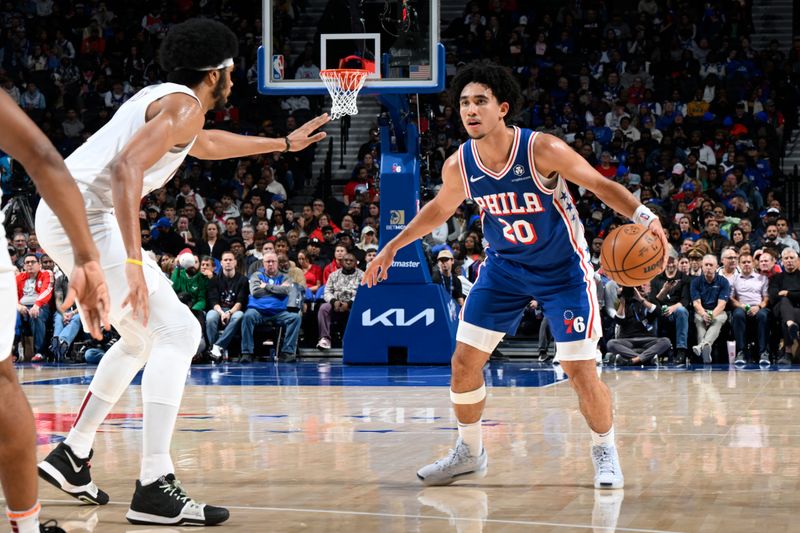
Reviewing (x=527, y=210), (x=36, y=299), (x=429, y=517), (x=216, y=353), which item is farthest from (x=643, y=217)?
(x=36, y=299)

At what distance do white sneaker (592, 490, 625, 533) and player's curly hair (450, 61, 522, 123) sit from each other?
1777mm

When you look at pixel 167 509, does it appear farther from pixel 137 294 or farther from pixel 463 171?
pixel 463 171

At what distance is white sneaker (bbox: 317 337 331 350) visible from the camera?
46.7 ft

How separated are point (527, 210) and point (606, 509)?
4.61 ft

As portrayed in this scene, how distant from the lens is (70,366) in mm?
13430

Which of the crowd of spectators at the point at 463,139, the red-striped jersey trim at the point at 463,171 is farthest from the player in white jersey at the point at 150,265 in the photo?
the crowd of spectators at the point at 463,139

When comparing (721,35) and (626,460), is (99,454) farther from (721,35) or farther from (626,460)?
(721,35)

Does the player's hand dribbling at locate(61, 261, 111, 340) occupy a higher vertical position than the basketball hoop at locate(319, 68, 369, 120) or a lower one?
lower

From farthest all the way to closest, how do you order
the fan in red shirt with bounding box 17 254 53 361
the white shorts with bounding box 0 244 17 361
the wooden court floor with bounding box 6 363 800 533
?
the fan in red shirt with bounding box 17 254 53 361 < the wooden court floor with bounding box 6 363 800 533 < the white shorts with bounding box 0 244 17 361

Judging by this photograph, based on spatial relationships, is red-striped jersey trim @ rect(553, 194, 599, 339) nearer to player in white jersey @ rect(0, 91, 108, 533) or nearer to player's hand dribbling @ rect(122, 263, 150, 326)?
player's hand dribbling @ rect(122, 263, 150, 326)

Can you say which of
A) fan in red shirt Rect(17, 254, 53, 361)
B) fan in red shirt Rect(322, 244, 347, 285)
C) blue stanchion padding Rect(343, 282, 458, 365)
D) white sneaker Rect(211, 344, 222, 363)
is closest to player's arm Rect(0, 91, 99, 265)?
blue stanchion padding Rect(343, 282, 458, 365)

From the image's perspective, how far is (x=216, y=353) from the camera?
1370 centimetres

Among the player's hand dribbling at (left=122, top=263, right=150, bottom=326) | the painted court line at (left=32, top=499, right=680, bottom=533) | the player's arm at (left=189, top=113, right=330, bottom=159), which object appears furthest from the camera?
the player's arm at (left=189, top=113, right=330, bottom=159)

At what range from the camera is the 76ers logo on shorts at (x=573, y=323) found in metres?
4.91
